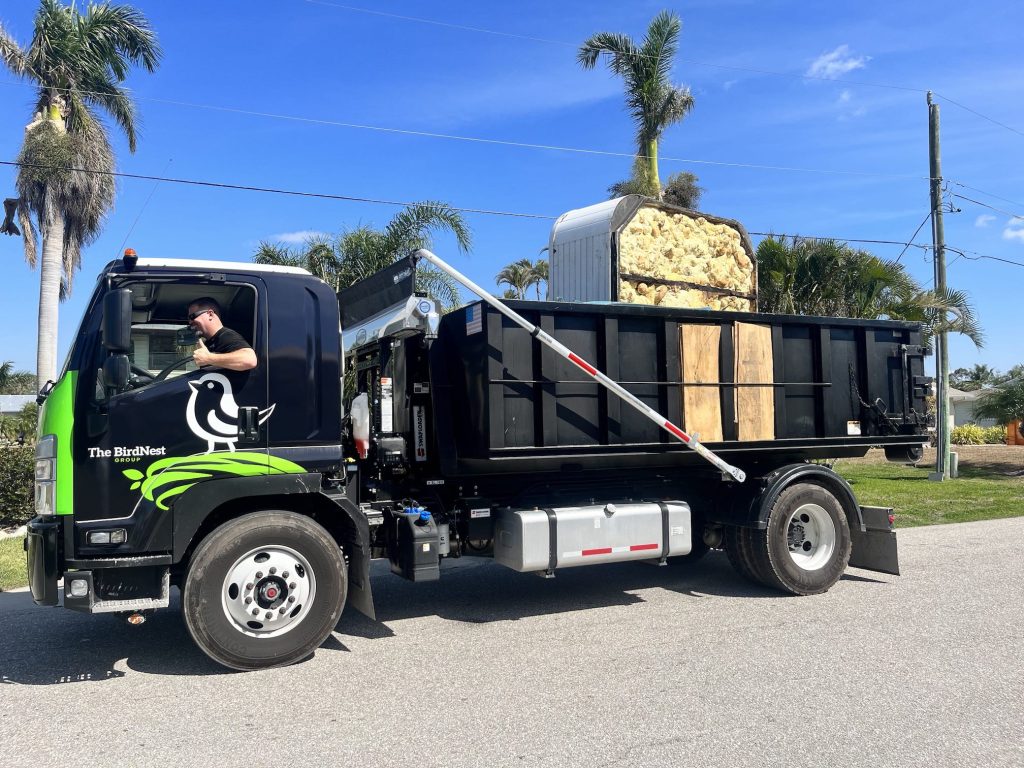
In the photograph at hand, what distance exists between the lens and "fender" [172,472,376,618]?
5.13 m

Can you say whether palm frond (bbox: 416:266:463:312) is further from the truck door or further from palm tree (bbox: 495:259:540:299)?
palm tree (bbox: 495:259:540:299)

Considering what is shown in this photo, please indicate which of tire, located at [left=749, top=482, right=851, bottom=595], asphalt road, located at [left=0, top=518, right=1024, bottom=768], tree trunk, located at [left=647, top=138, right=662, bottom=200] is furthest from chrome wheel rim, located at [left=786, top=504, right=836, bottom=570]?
tree trunk, located at [left=647, top=138, right=662, bottom=200]

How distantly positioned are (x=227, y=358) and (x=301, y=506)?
115 cm

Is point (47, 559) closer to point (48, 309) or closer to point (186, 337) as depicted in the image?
point (186, 337)

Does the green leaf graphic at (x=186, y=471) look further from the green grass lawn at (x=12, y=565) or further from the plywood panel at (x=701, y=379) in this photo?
the green grass lawn at (x=12, y=565)

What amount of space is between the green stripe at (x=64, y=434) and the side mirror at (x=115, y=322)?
404 mm

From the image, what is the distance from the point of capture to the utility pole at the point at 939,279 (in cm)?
1866

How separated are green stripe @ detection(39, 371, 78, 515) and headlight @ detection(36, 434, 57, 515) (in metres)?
0.04

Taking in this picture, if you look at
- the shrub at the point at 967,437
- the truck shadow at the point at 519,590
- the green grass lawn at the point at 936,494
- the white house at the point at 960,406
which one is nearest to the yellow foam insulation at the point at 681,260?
the truck shadow at the point at 519,590

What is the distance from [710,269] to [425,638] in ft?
14.6

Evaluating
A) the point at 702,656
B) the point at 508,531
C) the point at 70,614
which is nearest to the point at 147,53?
the point at 70,614

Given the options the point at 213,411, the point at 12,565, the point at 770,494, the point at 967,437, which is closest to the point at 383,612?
the point at 213,411

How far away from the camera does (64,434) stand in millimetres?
4918

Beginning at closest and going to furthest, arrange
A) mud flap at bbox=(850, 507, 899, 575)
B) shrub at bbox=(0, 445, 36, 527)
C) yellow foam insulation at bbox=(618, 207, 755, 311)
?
yellow foam insulation at bbox=(618, 207, 755, 311) < mud flap at bbox=(850, 507, 899, 575) < shrub at bbox=(0, 445, 36, 527)
